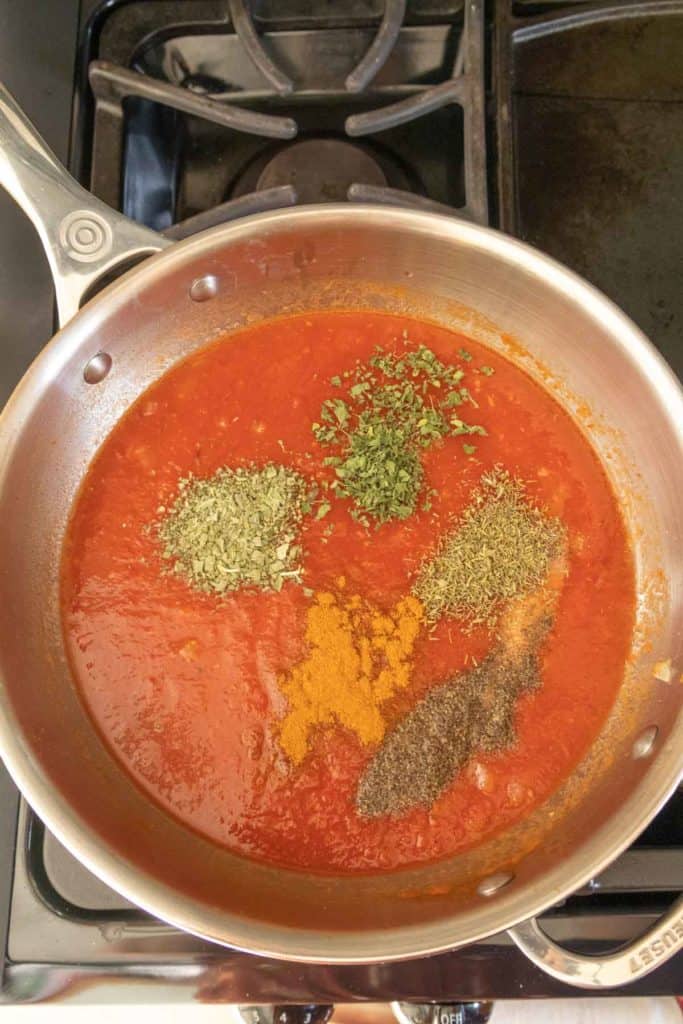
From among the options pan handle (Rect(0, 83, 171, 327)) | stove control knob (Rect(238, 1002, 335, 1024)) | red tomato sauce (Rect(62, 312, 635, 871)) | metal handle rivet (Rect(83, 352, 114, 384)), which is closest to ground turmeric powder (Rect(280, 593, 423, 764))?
red tomato sauce (Rect(62, 312, 635, 871))

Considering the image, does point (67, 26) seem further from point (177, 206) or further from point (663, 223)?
point (663, 223)

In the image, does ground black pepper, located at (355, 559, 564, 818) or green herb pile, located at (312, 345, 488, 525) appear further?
green herb pile, located at (312, 345, 488, 525)

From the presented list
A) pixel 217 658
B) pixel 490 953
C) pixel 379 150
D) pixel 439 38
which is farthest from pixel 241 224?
pixel 490 953

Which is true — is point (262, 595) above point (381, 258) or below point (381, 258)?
below

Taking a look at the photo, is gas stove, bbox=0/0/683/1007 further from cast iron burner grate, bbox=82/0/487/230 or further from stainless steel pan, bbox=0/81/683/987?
stainless steel pan, bbox=0/81/683/987

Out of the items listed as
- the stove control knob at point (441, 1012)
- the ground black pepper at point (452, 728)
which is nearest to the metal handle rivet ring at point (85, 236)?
the ground black pepper at point (452, 728)

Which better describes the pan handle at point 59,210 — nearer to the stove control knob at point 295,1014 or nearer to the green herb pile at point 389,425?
the green herb pile at point 389,425
